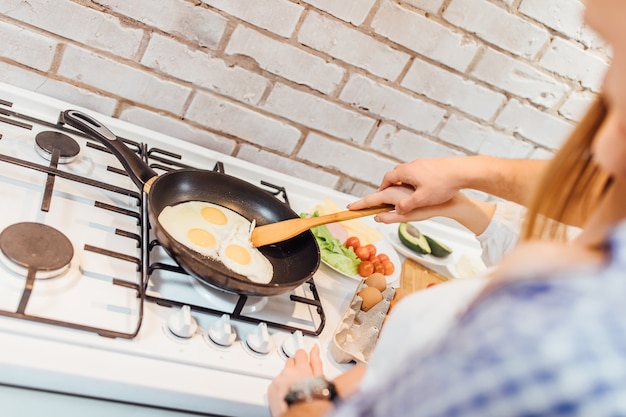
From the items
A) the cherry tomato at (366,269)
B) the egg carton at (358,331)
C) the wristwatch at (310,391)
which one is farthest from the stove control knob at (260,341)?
the cherry tomato at (366,269)

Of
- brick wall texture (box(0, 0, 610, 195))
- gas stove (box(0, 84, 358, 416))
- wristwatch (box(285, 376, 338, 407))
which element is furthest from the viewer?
brick wall texture (box(0, 0, 610, 195))

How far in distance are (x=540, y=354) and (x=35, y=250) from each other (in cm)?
74

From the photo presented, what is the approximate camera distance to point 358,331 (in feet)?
3.36

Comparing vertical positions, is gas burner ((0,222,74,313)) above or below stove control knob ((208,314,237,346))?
above

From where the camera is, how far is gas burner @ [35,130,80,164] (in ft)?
3.53

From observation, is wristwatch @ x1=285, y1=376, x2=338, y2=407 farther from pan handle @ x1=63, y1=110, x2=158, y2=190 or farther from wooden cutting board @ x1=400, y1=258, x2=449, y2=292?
wooden cutting board @ x1=400, y1=258, x2=449, y2=292

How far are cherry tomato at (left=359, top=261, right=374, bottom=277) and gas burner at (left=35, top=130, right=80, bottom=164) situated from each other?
0.63 metres

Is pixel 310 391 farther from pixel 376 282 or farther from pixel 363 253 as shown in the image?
pixel 363 253

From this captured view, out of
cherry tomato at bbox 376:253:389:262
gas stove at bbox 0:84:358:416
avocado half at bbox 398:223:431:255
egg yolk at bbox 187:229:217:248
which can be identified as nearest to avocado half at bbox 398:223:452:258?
avocado half at bbox 398:223:431:255

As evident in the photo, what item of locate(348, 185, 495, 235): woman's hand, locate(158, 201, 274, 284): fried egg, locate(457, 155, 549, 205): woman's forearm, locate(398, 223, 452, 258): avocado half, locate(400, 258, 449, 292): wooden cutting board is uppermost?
locate(457, 155, 549, 205): woman's forearm

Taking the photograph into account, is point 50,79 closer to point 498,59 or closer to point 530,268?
point 498,59

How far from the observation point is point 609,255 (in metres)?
0.34

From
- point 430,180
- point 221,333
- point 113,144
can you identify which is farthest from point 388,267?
point 113,144

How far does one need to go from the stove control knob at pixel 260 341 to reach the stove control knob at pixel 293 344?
0.10 feet
